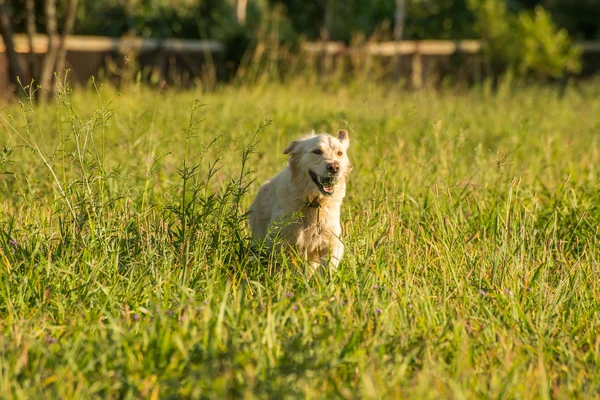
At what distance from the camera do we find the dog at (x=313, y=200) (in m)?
4.53

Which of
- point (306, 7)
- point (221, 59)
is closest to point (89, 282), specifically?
point (221, 59)

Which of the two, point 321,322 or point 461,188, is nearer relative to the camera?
point 321,322

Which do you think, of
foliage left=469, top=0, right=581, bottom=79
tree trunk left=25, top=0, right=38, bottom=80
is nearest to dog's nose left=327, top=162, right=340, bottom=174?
tree trunk left=25, top=0, right=38, bottom=80

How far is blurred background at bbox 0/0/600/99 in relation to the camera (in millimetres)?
12914

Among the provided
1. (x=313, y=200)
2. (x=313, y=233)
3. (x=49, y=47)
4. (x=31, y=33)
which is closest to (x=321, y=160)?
(x=313, y=200)

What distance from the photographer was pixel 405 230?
448 centimetres

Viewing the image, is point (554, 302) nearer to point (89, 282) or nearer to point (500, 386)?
point (500, 386)

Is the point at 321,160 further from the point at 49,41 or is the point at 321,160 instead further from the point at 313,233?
the point at 49,41

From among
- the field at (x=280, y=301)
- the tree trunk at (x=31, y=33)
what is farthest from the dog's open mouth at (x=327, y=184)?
the tree trunk at (x=31, y=33)

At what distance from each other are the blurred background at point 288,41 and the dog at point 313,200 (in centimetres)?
531

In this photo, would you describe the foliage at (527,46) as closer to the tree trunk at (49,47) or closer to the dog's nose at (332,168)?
the tree trunk at (49,47)

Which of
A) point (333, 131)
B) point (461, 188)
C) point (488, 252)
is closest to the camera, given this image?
point (488, 252)

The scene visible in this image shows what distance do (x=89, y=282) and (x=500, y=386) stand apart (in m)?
1.93

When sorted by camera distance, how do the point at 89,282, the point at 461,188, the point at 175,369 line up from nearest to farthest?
the point at 175,369
the point at 89,282
the point at 461,188
